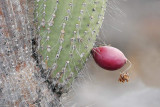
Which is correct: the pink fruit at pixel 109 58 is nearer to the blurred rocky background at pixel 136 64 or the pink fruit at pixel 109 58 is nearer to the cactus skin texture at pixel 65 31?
the cactus skin texture at pixel 65 31

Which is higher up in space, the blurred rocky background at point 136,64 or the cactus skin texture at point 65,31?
the cactus skin texture at point 65,31

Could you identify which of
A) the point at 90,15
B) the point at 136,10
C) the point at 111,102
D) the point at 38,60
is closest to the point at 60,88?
the point at 38,60

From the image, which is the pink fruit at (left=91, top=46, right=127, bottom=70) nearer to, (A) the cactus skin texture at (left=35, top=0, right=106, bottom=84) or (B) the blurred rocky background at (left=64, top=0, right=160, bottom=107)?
(A) the cactus skin texture at (left=35, top=0, right=106, bottom=84)

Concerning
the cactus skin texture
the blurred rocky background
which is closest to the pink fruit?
the cactus skin texture

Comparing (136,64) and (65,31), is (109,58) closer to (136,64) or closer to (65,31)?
(65,31)

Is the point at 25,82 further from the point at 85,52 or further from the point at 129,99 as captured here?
the point at 129,99

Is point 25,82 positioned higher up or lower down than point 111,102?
higher up

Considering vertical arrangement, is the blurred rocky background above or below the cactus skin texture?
below

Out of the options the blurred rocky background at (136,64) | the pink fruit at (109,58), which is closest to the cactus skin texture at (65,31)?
the pink fruit at (109,58)
